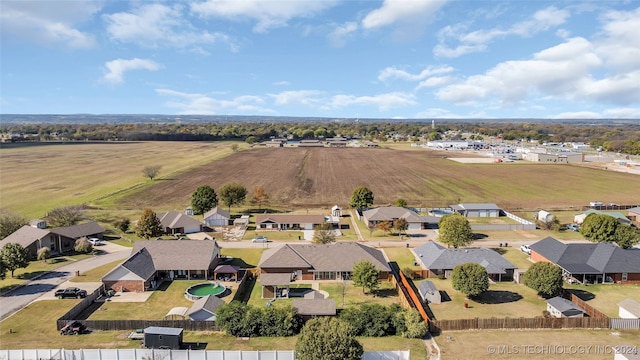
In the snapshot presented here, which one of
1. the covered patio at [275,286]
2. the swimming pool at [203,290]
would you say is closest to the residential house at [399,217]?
the covered patio at [275,286]

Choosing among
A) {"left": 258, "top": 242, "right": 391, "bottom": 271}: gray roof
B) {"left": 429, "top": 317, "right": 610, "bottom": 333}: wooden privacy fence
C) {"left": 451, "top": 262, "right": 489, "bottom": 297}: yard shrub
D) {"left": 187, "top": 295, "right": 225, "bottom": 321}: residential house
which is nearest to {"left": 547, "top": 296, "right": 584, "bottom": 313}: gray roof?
{"left": 429, "top": 317, "right": 610, "bottom": 333}: wooden privacy fence

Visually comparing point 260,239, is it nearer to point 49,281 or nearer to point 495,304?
point 49,281

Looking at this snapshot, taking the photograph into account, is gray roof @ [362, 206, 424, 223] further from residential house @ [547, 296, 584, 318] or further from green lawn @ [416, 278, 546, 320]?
residential house @ [547, 296, 584, 318]

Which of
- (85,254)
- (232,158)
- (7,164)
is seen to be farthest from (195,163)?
(85,254)

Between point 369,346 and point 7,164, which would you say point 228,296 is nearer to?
point 369,346

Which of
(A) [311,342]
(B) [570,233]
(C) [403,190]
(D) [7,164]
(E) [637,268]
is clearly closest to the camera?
(A) [311,342]
